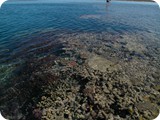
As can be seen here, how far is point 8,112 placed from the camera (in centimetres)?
760

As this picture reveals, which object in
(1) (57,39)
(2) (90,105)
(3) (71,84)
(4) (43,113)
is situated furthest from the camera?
(1) (57,39)

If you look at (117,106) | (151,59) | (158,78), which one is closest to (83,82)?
(117,106)

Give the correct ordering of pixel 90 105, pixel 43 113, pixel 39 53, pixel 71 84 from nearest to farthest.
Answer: pixel 43 113
pixel 90 105
pixel 71 84
pixel 39 53

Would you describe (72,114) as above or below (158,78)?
above

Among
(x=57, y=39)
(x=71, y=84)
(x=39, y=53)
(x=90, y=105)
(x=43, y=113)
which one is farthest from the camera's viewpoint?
(x=57, y=39)

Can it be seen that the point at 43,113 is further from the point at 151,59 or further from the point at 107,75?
the point at 151,59

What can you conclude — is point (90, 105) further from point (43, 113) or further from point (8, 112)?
point (8, 112)

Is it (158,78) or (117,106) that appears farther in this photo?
(158,78)

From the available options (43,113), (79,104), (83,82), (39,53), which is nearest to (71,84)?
(83,82)

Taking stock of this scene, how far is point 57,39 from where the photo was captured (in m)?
15.5

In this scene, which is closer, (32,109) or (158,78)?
(32,109)

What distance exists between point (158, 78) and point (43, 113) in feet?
21.0

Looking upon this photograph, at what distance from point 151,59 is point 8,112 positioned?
30.1ft

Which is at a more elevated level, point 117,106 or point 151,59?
point 117,106
